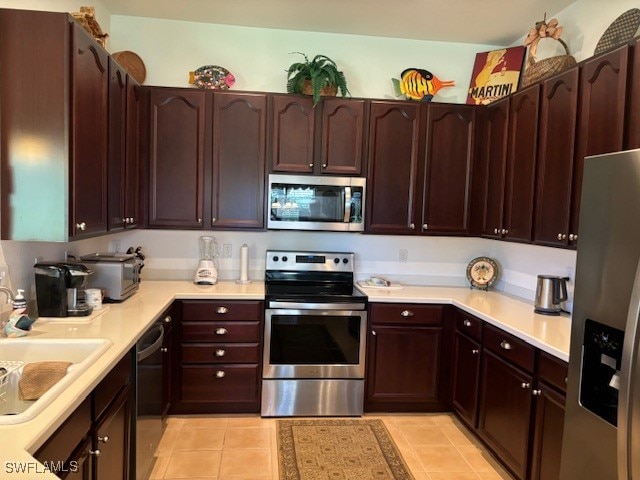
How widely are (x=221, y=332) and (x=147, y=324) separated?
2.90ft

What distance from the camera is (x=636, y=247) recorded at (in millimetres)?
1278

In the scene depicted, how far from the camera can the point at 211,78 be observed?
128 inches

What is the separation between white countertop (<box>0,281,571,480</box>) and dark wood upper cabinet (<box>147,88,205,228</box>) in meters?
0.52

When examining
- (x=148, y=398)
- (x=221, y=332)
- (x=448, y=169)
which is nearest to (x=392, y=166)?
(x=448, y=169)

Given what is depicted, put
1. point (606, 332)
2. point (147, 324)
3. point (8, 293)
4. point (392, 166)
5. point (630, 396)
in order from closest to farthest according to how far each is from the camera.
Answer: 1. point (630, 396)
2. point (606, 332)
3. point (8, 293)
4. point (147, 324)
5. point (392, 166)

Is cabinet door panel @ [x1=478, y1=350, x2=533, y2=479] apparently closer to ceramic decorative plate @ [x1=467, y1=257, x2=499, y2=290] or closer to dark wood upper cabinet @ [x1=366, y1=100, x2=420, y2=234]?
ceramic decorative plate @ [x1=467, y1=257, x2=499, y2=290]

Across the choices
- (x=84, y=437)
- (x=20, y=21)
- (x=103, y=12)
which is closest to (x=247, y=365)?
(x=84, y=437)

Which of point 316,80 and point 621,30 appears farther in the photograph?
point 316,80

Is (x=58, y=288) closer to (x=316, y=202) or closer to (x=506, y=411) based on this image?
(x=316, y=202)

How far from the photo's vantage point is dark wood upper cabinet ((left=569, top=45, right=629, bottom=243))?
2043mm

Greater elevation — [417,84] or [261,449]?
[417,84]

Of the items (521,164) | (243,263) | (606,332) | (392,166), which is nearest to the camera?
(606,332)

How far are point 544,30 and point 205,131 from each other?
229 cm

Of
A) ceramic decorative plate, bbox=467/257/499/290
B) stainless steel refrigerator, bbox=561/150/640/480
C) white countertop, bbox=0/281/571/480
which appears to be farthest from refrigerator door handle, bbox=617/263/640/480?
ceramic decorative plate, bbox=467/257/499/290
